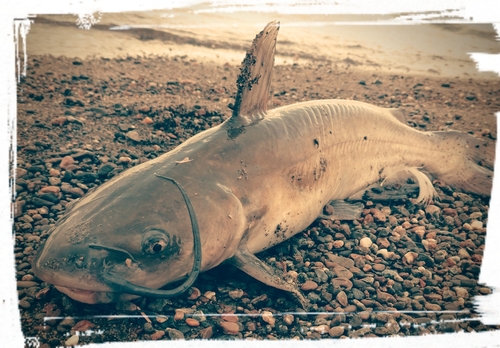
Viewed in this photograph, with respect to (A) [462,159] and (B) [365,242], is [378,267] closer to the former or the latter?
(B) [365,242]

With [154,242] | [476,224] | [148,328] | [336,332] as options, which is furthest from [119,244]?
[476,224]

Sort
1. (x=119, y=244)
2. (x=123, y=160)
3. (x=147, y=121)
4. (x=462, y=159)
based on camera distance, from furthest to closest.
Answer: (x=147, y=121), (x=462, y=159), (x=123, y=160), (x=119, y=244)

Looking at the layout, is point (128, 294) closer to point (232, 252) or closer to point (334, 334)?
point (232, 252)

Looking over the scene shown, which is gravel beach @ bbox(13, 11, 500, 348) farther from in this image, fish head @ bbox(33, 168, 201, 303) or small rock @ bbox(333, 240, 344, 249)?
fish head @ bbox(33, 168, 201, 303)

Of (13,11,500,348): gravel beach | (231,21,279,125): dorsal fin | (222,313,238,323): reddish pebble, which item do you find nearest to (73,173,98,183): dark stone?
(13,11,500,348): gravel beach

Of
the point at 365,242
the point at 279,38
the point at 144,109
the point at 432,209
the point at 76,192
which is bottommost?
the point at 365,242

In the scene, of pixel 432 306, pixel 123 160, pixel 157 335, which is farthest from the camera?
pixel 123 160

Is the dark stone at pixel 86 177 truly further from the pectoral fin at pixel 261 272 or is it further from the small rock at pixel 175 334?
the small rock at pixel 175 334

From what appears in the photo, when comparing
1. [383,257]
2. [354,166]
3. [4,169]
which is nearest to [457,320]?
[383,257]
